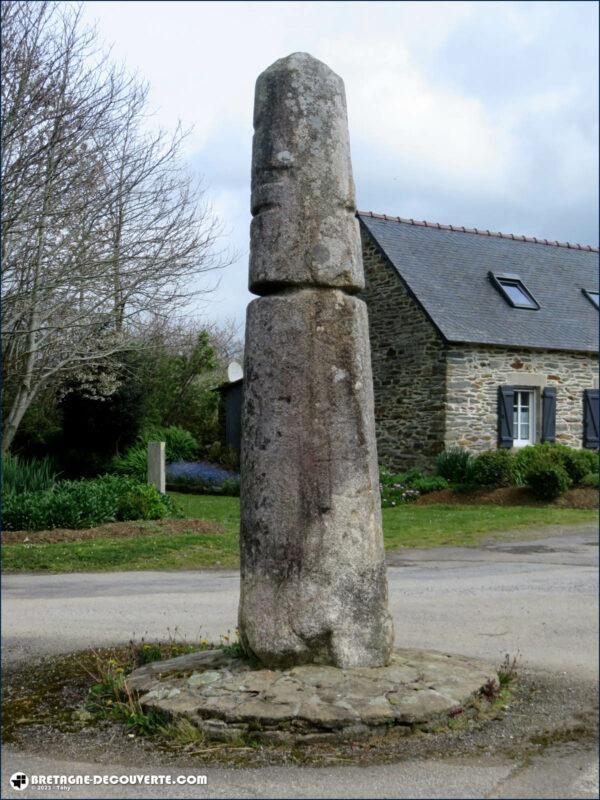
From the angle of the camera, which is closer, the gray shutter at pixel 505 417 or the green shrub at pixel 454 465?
the green shrub at pixel 454 465

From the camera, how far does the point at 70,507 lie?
13.0 metres

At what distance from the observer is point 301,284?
477 cm

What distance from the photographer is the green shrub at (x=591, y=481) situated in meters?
17.2

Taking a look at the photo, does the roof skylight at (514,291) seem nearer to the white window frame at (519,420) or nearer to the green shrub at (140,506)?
the white window frame at (519,420)

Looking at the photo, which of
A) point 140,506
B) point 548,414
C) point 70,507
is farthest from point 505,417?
→ point 70,507

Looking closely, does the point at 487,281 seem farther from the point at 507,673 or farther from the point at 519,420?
the point at 507,673

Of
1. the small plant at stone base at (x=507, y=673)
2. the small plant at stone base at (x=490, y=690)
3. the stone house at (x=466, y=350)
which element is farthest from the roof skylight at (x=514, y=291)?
the small plant at stone base at (x=490, y=690)

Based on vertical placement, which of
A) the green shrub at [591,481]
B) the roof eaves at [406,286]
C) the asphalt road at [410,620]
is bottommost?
the asphalt road at [410,620]

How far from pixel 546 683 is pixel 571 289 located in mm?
20059

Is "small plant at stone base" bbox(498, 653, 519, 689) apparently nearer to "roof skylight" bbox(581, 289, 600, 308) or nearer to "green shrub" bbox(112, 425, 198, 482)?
"green shrub" bbox(112, 425, 198, 482)

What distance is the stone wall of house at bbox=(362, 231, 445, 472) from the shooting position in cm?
1980

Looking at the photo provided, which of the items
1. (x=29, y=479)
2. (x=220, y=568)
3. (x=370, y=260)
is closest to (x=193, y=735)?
(x=220, y=568)

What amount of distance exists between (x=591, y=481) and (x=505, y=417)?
3.15m

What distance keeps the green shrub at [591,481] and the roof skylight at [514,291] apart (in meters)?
5.69
